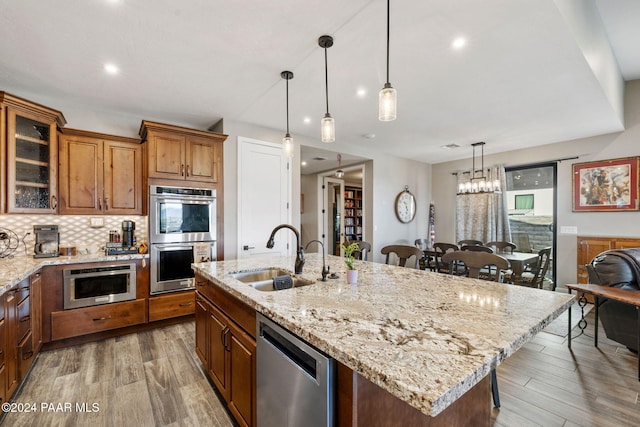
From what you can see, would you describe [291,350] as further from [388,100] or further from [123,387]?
[123,387]

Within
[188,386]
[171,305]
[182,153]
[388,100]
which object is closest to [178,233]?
[171,305]

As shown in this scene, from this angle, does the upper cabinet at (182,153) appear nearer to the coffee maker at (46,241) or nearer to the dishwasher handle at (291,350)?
the coffee maker at (46,241)

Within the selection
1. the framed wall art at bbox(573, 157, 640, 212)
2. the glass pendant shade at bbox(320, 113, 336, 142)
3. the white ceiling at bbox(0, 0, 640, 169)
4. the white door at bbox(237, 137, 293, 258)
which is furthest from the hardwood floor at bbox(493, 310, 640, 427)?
the white door at bbox(237, 137, 293, 258)

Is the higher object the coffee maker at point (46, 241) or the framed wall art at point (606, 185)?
the framed wall art at point (606, 185)

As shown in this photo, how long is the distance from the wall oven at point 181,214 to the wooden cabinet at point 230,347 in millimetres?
1292

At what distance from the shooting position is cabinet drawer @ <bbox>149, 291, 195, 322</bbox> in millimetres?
3182

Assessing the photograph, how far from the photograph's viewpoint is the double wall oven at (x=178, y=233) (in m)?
3.18

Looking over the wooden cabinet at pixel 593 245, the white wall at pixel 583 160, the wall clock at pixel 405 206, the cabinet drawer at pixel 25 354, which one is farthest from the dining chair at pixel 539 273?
the cabinet drawer at pixel 25 354

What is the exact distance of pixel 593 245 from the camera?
429cm

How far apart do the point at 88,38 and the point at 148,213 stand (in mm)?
1707

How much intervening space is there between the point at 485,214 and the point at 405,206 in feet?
5.06

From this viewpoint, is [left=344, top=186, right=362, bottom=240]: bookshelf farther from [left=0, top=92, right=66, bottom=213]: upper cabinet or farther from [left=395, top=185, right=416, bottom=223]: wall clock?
[left=0, top=92, right=66, bottom=213]: upper cabinet

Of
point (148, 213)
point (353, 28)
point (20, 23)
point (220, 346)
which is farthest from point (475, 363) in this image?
point (148, 213)

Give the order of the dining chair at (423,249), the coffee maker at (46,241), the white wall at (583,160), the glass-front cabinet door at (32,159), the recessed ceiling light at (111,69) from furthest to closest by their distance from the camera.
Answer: the dining chair at (423,249), the white wall at (583,160), the coffee maker at (46,241), the glass-front cabinet door at (32,159), the recessed ceiling light at (111,69)
